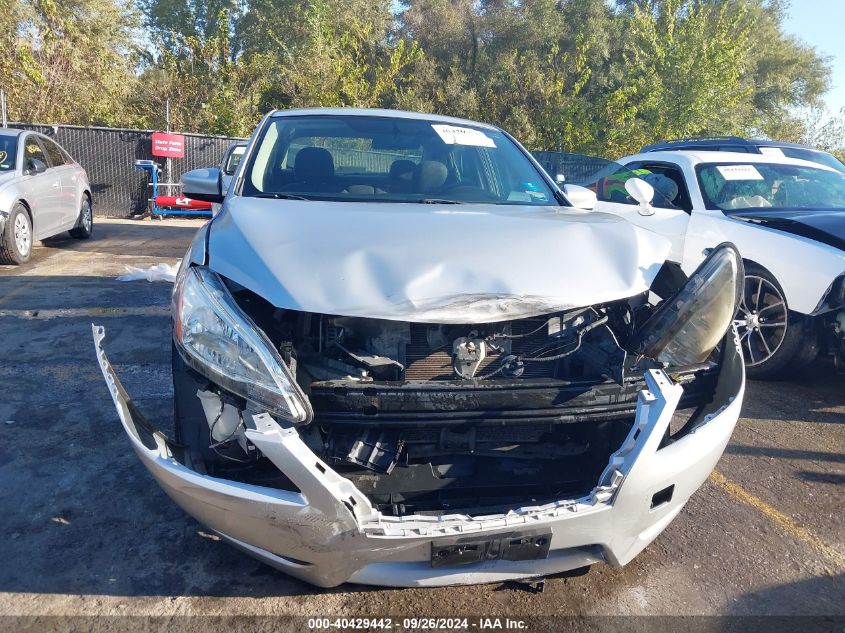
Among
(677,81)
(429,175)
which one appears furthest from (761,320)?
(677,81)

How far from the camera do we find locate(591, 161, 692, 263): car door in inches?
Result: 216

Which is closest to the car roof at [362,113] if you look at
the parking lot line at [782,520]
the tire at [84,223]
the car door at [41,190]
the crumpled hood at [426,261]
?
the crumpled hood at [426,261]

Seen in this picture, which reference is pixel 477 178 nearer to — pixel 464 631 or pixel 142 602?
pixel 464 631

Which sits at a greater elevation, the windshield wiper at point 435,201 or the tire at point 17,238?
the windshield wiper at point 435,201

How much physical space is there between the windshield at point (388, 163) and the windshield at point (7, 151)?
5.94 meters

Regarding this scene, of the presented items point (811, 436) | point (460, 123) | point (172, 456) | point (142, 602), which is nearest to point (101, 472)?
point (142, 602)

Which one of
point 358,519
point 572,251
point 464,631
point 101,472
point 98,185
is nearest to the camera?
point 358,519

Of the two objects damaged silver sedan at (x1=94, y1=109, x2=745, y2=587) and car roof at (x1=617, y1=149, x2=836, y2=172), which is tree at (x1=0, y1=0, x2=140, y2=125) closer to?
car roof at (x1=617, y1=149, x2=836, y2=172)

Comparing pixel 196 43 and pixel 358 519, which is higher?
pixel 196 43

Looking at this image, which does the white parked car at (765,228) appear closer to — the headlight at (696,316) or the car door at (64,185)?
the headlight at (696,316)

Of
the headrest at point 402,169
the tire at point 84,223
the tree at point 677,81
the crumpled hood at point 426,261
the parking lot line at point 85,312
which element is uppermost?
the tree at point 677,81

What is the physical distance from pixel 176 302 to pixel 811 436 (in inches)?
146

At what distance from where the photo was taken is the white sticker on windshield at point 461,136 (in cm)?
366

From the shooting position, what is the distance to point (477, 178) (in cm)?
348
